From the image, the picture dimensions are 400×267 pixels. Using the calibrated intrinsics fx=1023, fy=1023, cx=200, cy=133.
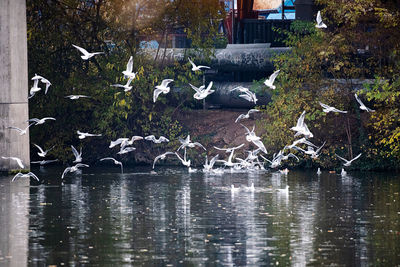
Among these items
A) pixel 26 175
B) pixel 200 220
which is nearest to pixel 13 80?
pixel 26 175

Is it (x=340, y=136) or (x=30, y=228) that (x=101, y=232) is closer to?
(x=30, y=228)

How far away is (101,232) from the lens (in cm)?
1906

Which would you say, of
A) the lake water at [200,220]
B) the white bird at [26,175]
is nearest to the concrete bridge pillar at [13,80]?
the white bird at [26,175]

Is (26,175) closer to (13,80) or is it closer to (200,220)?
(13,80)

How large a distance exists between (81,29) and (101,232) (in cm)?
1827

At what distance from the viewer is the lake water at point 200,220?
641 inches

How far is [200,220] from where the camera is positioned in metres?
20.8

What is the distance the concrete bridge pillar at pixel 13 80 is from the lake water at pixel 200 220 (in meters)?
1.27

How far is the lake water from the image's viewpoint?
641 inches

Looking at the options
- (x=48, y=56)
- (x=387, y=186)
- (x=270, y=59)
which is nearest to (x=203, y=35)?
(x=270, y=59)

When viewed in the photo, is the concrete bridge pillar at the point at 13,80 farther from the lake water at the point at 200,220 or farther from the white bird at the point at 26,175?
the lake water at the point at 200,220

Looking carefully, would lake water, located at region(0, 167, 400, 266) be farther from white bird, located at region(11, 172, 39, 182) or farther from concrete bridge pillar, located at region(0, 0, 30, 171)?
concrete bridge pillar, located at region(0, 0, 30, 171)

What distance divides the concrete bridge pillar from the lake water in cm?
127

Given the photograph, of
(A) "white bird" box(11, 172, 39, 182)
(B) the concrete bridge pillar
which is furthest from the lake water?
(B) the concrete bridge pillar
